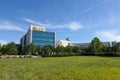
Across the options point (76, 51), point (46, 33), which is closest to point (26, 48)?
point (76, 51)

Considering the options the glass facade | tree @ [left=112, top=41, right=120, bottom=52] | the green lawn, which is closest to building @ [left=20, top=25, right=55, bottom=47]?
the glass facade

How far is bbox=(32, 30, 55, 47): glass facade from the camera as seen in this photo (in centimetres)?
13088

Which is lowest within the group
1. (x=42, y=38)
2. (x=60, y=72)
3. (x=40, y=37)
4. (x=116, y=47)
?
(x=60, y=72)

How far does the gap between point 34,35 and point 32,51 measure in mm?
33094

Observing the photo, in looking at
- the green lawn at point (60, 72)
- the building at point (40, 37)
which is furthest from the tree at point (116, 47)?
the green lawn at point (60, 72)

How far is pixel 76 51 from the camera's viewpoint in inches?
4082

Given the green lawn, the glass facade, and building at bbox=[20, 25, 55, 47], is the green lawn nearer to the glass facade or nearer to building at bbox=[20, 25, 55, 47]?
building at bbox=[20, 25, 55, 47]

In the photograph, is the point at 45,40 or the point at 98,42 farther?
the point at 45,40

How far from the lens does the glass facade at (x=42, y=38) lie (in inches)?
5153

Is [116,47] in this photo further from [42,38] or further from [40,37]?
[40,37]

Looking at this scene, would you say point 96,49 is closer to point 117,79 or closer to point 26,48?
point 26,48

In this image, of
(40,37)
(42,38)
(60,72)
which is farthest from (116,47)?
(60,72)

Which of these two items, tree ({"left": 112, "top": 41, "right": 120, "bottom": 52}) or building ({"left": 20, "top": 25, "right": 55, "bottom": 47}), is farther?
building ({"left": 20, "top": 25, "right": 55, "bottom": 47})

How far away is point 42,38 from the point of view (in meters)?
134
